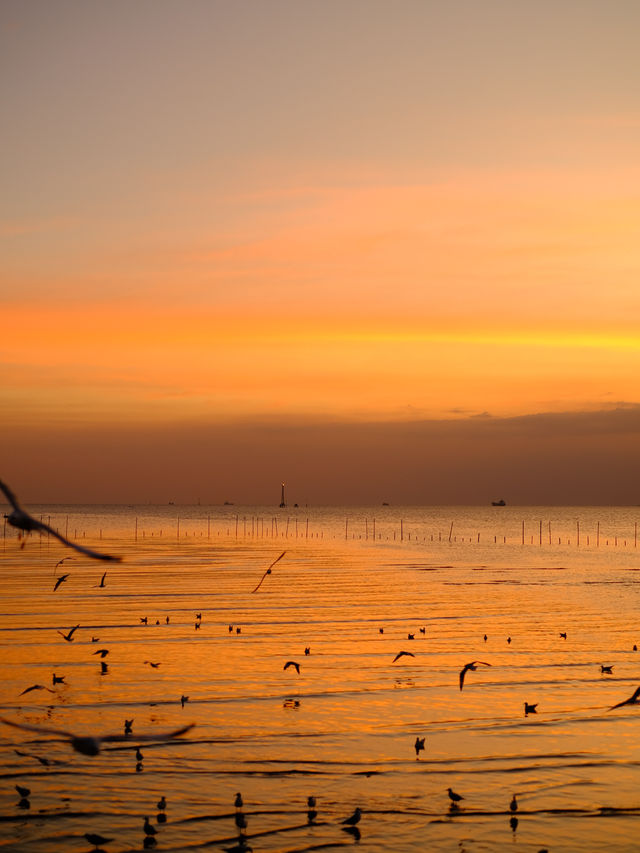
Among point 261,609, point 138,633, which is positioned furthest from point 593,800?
point 261,609

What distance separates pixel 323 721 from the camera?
27641 millimetres

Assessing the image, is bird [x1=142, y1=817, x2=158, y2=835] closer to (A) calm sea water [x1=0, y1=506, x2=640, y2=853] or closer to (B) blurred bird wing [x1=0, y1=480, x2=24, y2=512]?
(A) calm sea water [x1=0, y1=506, x2=640, y2=853]

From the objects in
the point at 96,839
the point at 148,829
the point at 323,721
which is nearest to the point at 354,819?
the point at 148,829

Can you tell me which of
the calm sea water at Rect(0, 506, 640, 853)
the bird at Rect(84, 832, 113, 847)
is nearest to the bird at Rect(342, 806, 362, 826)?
the calm sea water at Rect(0, 506, 640, 853)

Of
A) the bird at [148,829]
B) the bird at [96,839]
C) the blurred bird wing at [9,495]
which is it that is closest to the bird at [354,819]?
the bird at [148,829]

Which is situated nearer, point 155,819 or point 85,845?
point 85,845

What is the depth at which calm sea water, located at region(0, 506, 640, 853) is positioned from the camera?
1947 centimetres

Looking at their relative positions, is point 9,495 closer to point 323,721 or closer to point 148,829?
point 148,829

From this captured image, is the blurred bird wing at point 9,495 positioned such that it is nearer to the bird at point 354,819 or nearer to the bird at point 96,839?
the bird at point 96,839

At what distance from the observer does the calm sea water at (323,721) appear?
19.5 m

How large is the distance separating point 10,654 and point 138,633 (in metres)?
7.99

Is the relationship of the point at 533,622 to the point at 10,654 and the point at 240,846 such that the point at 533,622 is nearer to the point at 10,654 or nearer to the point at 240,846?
the point at 10,654

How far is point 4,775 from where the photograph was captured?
71.8 ft

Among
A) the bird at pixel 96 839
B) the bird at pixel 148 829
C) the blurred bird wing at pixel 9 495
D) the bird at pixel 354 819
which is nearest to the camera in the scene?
the blurred bird wing at pixel 9 495
